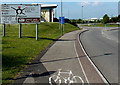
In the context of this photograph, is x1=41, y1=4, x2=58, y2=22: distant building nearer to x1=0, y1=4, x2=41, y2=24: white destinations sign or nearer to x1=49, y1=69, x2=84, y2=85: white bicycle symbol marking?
x1=0, y1=4, x2=41, y2=24: white destinations sign

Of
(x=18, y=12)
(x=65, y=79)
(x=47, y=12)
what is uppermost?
(x=47, y=12)

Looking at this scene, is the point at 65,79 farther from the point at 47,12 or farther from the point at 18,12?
the point at 47,12

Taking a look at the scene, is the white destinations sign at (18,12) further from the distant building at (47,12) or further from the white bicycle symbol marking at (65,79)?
the distant building at (47,12)

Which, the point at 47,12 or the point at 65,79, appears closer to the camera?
the point at 65,79

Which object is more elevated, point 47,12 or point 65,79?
point 47,12

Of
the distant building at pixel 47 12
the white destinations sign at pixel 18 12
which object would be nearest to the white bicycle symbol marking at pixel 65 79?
the white destinations sign at pixel 18 12

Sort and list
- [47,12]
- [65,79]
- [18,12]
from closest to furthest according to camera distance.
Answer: [65,79], [18,12], [47,12]

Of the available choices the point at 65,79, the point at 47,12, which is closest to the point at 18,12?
the point at 65,79

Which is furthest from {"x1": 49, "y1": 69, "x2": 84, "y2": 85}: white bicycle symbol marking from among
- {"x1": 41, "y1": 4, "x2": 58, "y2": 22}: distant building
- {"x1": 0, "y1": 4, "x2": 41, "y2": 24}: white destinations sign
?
{"x1": 41, "y1": 4, "x2": 58, "y2": 22}: distant building

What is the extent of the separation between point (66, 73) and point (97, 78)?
1.27 metres

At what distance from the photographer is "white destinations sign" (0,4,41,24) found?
87.2 ft

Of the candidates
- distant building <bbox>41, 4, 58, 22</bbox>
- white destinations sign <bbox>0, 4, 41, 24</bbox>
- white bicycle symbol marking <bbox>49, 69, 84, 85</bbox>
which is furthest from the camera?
distant building <bbox>41, 4, 58, 22</bbox>

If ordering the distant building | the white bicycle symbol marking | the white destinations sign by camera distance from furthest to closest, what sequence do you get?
the distant building → the white destinations sign → the white bicycle symbol marking

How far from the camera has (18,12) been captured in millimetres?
26734
